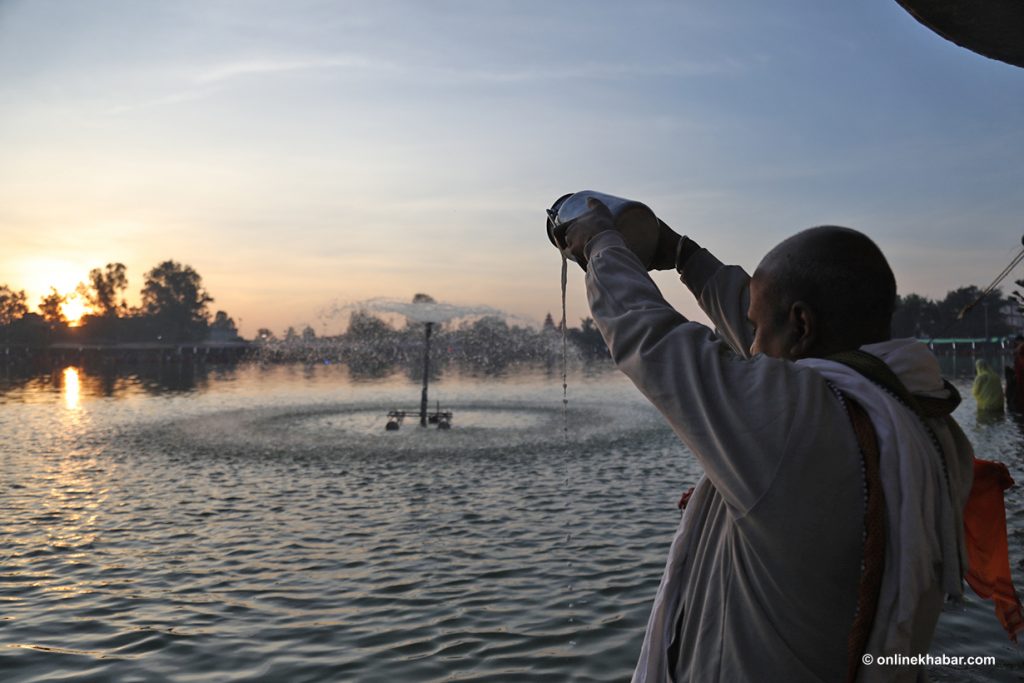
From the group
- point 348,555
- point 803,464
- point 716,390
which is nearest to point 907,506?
point 803,464

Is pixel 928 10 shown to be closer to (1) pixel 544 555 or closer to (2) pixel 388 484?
(1) pixel 544 555

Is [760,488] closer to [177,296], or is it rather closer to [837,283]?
[837,283]

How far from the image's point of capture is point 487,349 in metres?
65.4

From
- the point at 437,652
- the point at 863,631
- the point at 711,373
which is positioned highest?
the point at 711,373

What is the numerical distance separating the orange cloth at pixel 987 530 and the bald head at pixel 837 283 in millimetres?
520

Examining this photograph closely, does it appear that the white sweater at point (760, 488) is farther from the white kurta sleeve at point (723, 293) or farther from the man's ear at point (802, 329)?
the white kurta sleeve at point (723, 293)

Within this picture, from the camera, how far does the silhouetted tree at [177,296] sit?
468 ft

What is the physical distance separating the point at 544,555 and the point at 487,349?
57.2m

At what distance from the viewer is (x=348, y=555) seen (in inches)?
327

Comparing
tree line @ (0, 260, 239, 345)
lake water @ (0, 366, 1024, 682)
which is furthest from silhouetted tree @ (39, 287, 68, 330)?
lake water @ (0, 366, 1024, 682)

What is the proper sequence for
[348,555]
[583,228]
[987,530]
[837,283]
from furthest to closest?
1. [348,555]
2. [987,530]
3. [583,228]
4. [837,283]

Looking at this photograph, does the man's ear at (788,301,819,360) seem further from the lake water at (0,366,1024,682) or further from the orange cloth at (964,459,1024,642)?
the lake water at (0,366,1024,682)

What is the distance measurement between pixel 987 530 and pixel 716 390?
0.94 meters

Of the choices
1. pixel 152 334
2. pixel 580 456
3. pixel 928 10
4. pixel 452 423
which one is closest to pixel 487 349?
pixel 452 423
